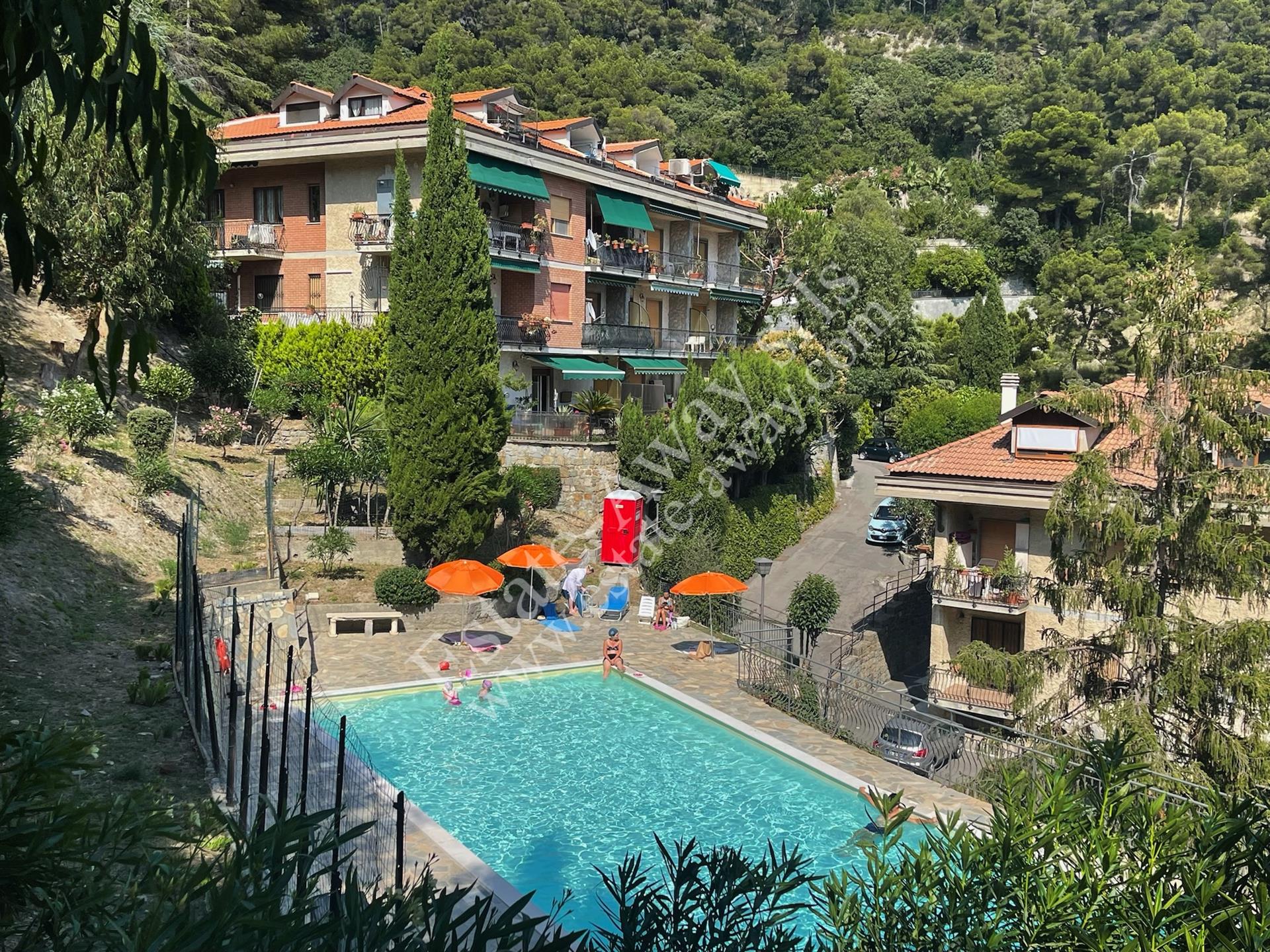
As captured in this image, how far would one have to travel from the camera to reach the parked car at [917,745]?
1880cm

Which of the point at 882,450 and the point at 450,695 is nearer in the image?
the point at 450,695

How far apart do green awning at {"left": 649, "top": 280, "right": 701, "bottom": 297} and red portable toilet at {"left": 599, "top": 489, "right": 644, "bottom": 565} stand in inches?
541

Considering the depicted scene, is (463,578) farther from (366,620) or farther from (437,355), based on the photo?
(437,355)

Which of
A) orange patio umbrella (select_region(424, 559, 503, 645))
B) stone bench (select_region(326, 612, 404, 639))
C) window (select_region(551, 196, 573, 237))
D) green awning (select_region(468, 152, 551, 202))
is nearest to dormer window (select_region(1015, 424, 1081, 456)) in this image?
orange patio umbrella (select_region(424, 559, 503, 645))

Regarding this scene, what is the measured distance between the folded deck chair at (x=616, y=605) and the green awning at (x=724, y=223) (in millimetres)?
22560

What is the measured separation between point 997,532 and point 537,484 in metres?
12.9

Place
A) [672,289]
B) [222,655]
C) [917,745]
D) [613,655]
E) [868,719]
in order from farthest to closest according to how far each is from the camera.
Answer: [672,289]
[613,655]
[868,719]
[917,745]
[222,655]

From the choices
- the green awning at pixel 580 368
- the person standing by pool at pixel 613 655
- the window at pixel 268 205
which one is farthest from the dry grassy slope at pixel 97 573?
the green awning at pixel 580 368

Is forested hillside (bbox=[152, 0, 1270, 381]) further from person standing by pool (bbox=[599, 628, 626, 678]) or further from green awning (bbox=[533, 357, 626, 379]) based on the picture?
person standing by pool (bbox=[599, 628, 626, 678])

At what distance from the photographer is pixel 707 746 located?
18719 mm

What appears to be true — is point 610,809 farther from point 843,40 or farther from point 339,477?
point 843,40

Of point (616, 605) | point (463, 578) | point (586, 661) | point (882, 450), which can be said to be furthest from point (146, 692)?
point (882, 450)

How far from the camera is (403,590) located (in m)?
24.1

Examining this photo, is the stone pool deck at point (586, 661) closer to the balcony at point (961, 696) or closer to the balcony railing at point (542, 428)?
the balcony at point (961, 696)
